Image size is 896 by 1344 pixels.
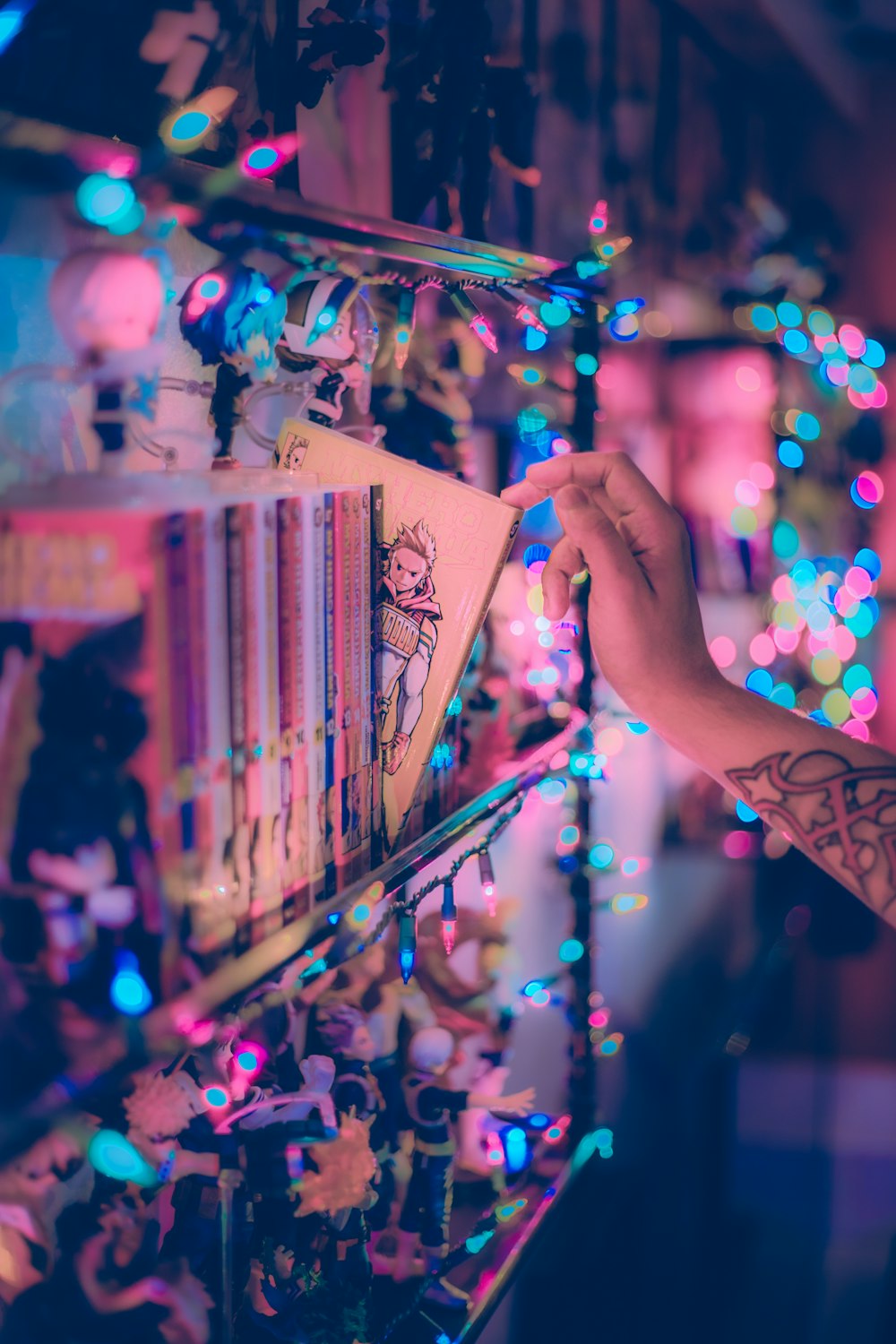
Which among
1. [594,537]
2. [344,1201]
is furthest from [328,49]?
[344,1201]

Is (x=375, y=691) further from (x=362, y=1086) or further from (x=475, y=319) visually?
(x=362, y=1086)

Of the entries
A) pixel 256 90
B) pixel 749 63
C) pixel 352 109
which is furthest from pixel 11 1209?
pixel 749 63

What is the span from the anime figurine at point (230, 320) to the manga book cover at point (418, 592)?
17 cm

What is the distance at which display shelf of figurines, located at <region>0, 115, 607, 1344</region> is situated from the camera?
605 millimetres

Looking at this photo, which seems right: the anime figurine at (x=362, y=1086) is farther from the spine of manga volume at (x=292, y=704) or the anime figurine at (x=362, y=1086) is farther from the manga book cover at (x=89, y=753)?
the manga book cover at (x=89, y=753)

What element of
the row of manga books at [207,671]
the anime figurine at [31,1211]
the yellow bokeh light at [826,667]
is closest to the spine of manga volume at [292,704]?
the row of manga books at [207,671]

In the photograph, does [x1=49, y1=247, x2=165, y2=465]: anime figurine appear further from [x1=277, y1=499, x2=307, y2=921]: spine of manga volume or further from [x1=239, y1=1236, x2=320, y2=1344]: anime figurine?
[x1=239, y1=1236, x2=320, y2=1344]: anime figurine

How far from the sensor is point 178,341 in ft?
3.36

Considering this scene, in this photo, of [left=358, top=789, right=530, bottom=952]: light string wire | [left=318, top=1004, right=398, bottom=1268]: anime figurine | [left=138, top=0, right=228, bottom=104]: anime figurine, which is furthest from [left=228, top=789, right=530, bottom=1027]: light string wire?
[left=138, top=0, right=228, bottom=104]: anime figurine

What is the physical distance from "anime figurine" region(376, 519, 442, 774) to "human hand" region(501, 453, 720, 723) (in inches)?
8.7

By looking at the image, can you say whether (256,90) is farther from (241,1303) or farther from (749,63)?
(749,63)

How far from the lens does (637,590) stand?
1154 millimetres

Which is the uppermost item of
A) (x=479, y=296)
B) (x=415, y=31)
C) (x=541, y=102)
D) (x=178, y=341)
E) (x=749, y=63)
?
(x=749, y=63)

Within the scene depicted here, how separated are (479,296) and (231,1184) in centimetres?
149
